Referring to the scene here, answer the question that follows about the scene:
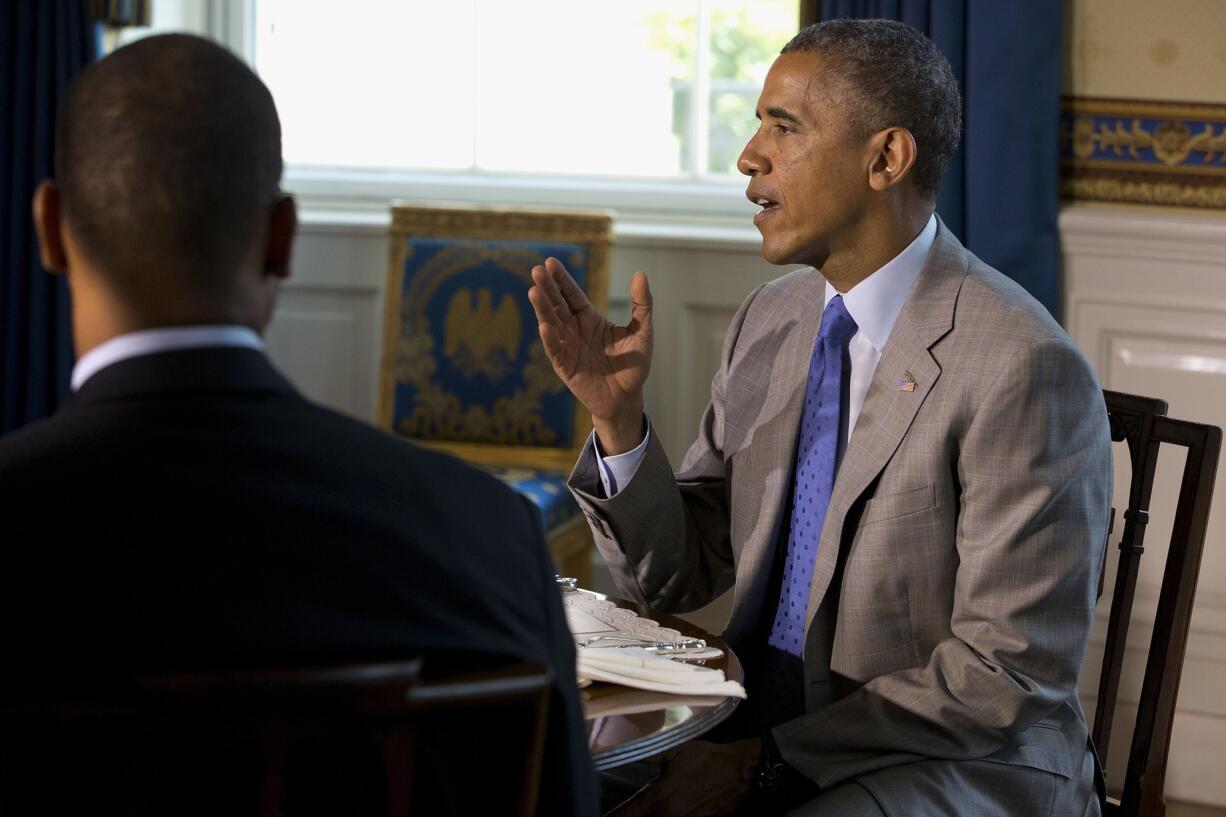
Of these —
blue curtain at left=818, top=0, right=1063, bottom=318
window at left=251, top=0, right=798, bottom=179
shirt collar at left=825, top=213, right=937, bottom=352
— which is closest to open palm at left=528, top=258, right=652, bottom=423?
shirt collar at left=825, top=213, right=937, bottom=352

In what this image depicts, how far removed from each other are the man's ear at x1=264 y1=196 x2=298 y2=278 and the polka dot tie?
100 centimetres

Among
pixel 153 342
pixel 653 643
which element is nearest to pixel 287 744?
pixel 153 342

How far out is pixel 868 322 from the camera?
2014mm

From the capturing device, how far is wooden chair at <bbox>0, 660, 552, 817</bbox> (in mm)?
864

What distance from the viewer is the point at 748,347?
2232 millimetres

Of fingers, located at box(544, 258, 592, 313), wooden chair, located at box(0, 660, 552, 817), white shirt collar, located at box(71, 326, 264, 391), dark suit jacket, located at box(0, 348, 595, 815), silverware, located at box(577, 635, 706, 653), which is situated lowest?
silverware, located at box(577, 635, 706, 653)

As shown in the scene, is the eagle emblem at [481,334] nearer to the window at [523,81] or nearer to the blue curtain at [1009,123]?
the window at [523,81]

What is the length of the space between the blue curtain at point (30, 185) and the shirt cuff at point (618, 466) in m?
2.54

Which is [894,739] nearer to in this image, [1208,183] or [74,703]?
[74,703]

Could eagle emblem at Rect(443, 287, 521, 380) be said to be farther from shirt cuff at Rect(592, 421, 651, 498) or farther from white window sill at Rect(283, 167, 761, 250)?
shirt cuff at Rect(592, 421, 651, 498)

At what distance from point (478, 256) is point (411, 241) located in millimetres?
194

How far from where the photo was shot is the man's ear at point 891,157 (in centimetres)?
201

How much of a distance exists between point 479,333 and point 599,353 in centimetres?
191

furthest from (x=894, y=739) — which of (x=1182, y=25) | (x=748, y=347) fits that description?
(x=1182, y=25)
